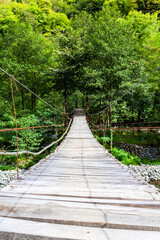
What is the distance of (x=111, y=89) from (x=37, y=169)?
6679mm

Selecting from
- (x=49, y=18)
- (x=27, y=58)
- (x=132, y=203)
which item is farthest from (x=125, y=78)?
(x=49, y=18)

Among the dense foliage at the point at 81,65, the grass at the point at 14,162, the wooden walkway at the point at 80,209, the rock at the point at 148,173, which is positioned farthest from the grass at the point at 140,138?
the wooden walkway at the point at 80,209

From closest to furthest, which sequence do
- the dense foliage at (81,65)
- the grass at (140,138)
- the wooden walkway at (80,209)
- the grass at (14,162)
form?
the wooden walkway at (80,209)
the grass at (14,162)
the dense foliage at (81,65)
the grass at (140,138)

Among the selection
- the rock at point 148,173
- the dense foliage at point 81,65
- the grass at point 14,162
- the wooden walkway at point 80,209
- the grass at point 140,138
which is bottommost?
the rock at point 148,173

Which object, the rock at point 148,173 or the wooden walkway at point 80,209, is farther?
the rock at point 148,173

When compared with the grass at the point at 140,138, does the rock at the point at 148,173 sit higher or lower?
lower

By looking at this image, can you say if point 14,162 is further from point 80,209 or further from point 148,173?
point 80,209

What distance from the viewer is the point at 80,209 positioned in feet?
2.85

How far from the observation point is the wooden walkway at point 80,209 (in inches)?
27.1

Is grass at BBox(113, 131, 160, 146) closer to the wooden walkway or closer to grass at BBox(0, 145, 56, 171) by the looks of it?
grass at BBox(0, 145, 56, 171)

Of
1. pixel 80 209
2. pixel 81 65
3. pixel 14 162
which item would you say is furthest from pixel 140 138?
pixel 80 209

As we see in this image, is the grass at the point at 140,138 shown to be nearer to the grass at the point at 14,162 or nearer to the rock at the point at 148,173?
the rock at the point at 148,173

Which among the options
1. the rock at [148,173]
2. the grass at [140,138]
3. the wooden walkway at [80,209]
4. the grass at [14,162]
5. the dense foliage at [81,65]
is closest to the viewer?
the wooden walkway at [80,209]

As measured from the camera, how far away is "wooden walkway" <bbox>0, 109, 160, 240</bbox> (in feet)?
2.26
